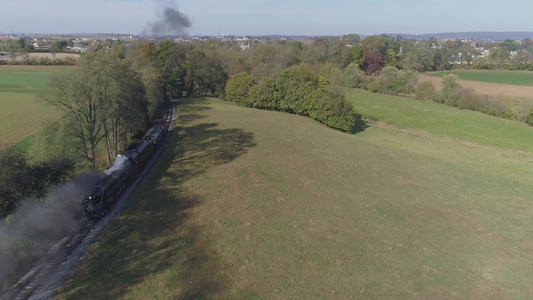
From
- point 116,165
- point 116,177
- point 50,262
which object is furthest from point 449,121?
point 50,262

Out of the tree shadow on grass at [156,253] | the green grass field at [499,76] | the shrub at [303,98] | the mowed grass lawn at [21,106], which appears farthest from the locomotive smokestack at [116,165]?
the green grass field at [499,76]

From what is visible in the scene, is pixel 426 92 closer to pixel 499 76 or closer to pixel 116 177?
pixel 499 76

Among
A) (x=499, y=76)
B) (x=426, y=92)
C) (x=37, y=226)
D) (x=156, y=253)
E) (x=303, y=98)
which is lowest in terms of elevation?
(x=156, y=253)

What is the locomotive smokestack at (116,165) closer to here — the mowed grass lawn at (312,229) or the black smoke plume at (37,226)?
the black smoke plume at (37,226)

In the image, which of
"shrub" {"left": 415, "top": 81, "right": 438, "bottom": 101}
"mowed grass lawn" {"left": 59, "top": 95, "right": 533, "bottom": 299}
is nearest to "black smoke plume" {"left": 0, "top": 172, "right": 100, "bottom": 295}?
"mowed grass lawn" {"left": 59, "top": 95, "right": 533, "bottom": 299}

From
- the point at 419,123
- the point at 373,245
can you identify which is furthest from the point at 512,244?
the point at 419,123

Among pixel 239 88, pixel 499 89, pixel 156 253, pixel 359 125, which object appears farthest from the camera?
pixel 499 89

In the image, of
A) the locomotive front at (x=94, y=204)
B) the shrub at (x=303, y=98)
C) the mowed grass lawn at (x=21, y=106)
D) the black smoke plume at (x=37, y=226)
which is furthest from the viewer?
the shrub at (x=303, y=98)
